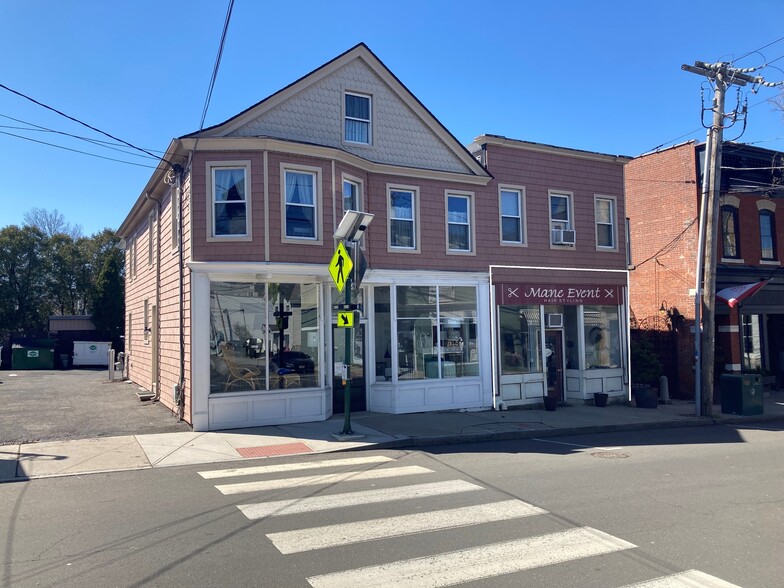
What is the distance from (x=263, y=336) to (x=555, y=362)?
891 cm

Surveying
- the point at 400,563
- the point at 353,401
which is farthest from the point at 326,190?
the point at 400,563

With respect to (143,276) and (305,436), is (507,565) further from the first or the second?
(143,276)

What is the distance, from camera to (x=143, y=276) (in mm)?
19641

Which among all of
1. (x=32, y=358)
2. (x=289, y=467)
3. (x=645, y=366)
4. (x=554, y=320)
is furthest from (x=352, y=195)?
(x=32, y=358)

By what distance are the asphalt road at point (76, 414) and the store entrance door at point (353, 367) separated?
3617 mm

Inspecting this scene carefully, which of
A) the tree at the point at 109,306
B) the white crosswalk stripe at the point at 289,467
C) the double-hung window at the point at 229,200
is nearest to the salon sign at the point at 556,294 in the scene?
the double-hung window at the point at 229,200

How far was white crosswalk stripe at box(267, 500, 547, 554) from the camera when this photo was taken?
5.88 metres

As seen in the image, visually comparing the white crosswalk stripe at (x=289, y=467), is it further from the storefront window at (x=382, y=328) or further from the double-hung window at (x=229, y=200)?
the double-hung window at (x=229, y=200)

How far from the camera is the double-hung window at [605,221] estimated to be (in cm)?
1839

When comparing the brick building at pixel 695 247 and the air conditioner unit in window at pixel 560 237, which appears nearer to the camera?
the air conditioner unit in window at pixel 560 237

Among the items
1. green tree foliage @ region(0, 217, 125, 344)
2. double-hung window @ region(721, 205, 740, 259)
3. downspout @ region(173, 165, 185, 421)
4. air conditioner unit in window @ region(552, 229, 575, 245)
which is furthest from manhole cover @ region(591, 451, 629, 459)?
green tree foliage @ region(0, 217, 125, 344)

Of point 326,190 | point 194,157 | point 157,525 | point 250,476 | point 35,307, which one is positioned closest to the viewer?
point 157,525

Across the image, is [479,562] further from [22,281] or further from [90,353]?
[22,281]

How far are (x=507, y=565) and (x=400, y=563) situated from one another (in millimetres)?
915
